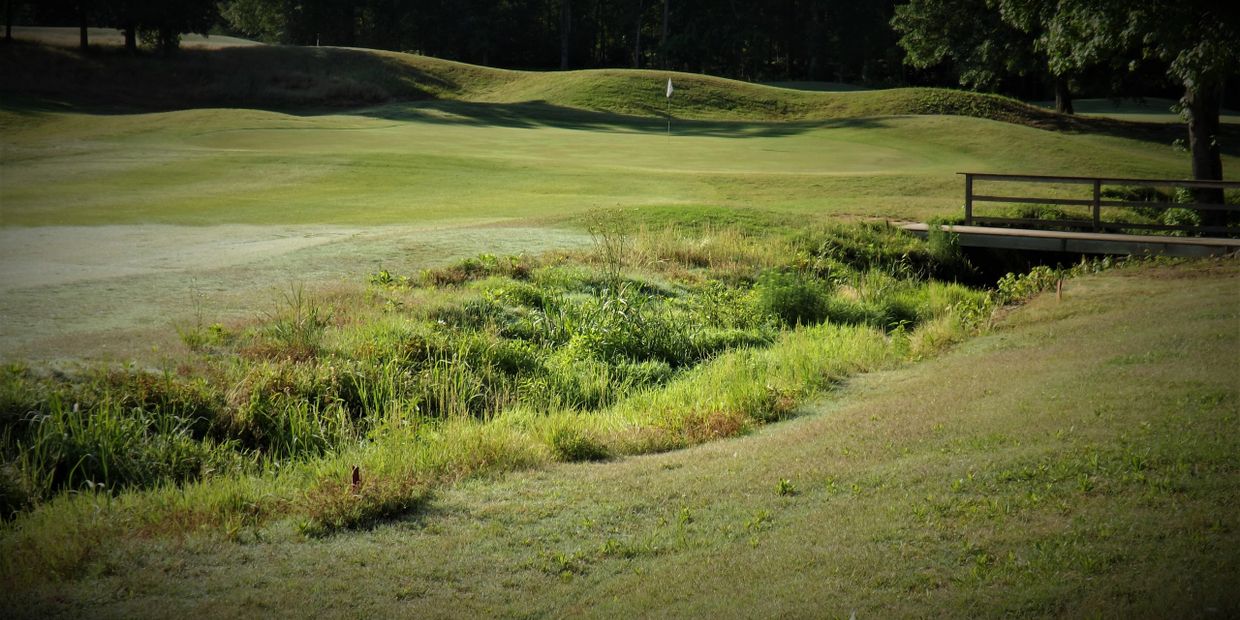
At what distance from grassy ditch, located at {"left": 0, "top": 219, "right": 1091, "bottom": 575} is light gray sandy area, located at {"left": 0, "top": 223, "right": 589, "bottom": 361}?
2.23 feet

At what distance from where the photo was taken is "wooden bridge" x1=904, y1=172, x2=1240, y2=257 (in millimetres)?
19578

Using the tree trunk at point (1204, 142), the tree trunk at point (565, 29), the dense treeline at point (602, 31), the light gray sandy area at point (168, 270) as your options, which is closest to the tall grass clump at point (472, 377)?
the light gray sandy area at point (168, 270)

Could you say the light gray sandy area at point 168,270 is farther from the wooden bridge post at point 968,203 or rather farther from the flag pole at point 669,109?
the flag pole at point 669,109

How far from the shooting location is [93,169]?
27.0 m

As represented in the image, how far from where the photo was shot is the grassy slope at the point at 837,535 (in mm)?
5703

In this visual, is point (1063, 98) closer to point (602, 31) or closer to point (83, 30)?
point (602, 31)

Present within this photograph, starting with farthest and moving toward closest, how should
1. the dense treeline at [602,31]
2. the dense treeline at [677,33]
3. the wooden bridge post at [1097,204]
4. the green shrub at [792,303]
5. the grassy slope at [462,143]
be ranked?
1. the dense treeline at [602,31]
2. the dense treeline at [677,33]
3. the grassy slope at [462,143]
4. the wooden bridge post at [1097,204]
5. the green shrub at [792,303]

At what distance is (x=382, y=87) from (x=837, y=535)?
54.5m

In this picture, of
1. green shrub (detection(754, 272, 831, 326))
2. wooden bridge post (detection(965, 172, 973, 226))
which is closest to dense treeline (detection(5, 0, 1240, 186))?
wooden bridge post (detection(965, 172, 973, 226))

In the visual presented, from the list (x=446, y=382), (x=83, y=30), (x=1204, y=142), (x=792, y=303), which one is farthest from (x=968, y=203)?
(x=83, y=30)

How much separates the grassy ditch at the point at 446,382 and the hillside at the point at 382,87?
102ft

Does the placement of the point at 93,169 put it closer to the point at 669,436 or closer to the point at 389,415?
the point at 389,415

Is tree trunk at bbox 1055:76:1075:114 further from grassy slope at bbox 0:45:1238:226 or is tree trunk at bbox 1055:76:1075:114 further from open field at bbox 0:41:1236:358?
open field at bbox 0:41:1236:358

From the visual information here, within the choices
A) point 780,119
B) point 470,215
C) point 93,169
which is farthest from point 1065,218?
point 780,119
